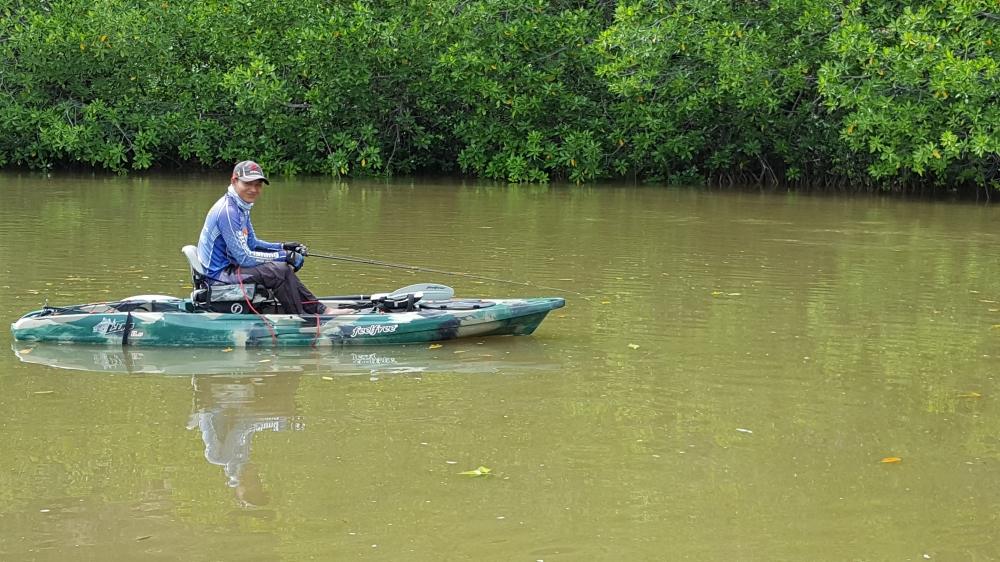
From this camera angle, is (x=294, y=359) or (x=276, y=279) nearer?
(x=294, y=359)

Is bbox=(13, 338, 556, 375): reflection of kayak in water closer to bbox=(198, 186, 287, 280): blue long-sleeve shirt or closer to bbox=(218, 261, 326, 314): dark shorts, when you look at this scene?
bbox=(218, 261, 326, 314): dark shorts

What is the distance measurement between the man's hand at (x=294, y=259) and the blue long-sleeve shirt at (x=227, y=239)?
20 centimetres

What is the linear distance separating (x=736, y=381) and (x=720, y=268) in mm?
5815

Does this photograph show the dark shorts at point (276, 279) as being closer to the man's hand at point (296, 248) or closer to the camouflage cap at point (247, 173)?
the man's hand at point (296, 248)

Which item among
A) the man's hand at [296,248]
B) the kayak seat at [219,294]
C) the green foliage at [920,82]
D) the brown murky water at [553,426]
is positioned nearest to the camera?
the brown murky water at [553,426]

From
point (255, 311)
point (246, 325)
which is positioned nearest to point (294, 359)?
point (246, 325)

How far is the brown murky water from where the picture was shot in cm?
574

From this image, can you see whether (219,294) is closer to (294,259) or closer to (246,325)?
(246,325)

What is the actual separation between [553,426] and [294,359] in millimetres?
2566

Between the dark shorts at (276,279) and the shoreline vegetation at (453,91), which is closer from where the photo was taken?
the dark shorts at (276,279)

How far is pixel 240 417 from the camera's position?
25.3 feet

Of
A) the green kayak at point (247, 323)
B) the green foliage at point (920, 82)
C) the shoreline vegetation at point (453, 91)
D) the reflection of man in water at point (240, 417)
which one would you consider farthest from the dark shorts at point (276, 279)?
the shoreline vegetation at point (453, 91)

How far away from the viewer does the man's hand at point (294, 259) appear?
32.6ft

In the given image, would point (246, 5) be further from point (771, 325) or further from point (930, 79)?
point (771, 325)
